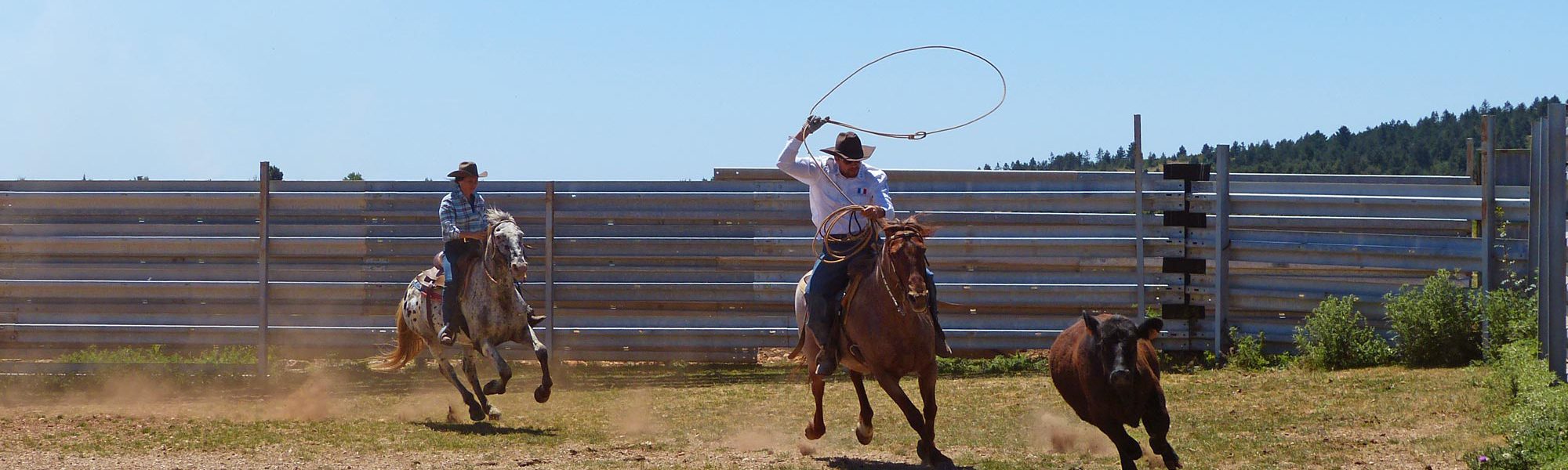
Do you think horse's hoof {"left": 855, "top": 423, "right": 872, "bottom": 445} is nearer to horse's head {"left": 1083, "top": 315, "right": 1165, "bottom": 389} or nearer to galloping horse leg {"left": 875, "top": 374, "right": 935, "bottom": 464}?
galloping horse leg {"left": 875, "top": 374, "right": 935, "bottom": 464}

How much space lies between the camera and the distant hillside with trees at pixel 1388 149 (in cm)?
4438

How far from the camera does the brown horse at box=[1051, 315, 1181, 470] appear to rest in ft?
26.4

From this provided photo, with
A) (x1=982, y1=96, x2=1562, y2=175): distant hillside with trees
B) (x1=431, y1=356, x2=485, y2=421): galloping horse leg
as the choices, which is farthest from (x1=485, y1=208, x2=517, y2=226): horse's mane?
(x1=982, y1=96, x2=1562, y2=175): distant hillside with trees

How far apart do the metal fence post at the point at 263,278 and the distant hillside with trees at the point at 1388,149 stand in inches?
1105

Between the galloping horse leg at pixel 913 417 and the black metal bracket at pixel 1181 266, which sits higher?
the black metal bracket at pixel 1181 266

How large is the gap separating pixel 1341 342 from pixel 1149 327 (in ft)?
22.8

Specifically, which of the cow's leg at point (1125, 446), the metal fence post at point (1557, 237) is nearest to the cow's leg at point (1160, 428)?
the cow's leg at point (1125, 446)

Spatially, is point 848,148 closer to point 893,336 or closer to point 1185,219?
point 893,336

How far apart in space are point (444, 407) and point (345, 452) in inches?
140

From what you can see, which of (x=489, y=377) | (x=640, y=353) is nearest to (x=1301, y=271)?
(x=640, y=353)

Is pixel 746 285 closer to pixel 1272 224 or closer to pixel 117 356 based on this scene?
pixel 1272 224

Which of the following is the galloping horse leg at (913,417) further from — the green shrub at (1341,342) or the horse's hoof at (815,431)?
the green shrub at (1341,342)

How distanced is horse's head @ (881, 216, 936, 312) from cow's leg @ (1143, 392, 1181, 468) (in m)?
1.51

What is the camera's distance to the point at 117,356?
16.8 m
